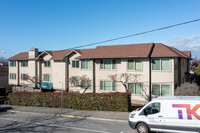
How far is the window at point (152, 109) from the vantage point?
9812 mm

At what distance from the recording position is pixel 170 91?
19031 mm

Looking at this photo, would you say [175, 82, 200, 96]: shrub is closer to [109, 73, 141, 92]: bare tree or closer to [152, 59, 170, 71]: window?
[152, 59, 170, 71]: window

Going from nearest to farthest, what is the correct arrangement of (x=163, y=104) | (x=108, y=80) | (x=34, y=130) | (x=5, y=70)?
(x=163, y=104)
(x=34, y=130)
(x=108, y=80)
(x=5, y=70)

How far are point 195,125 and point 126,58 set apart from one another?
1305 cm

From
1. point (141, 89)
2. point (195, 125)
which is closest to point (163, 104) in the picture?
point (195, 125)

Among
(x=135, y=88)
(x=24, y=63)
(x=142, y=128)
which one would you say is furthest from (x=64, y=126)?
(x=24, y=63)

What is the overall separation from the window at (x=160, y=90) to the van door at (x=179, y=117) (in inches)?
408

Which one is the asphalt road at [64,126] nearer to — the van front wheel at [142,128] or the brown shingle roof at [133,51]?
the van front wheel at [142,128]

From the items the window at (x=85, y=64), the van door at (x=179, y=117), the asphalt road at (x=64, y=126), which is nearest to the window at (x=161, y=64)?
the window at (x=85, y=64)

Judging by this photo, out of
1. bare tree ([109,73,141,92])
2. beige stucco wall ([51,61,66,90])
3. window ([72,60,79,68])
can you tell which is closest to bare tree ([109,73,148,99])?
bare tree ([109,73,141,92])

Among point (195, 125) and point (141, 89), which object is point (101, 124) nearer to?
point (195, 125)

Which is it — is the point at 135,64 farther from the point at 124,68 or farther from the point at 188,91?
the point at 188,91

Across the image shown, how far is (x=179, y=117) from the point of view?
908 cm

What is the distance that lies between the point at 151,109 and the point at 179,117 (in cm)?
149
